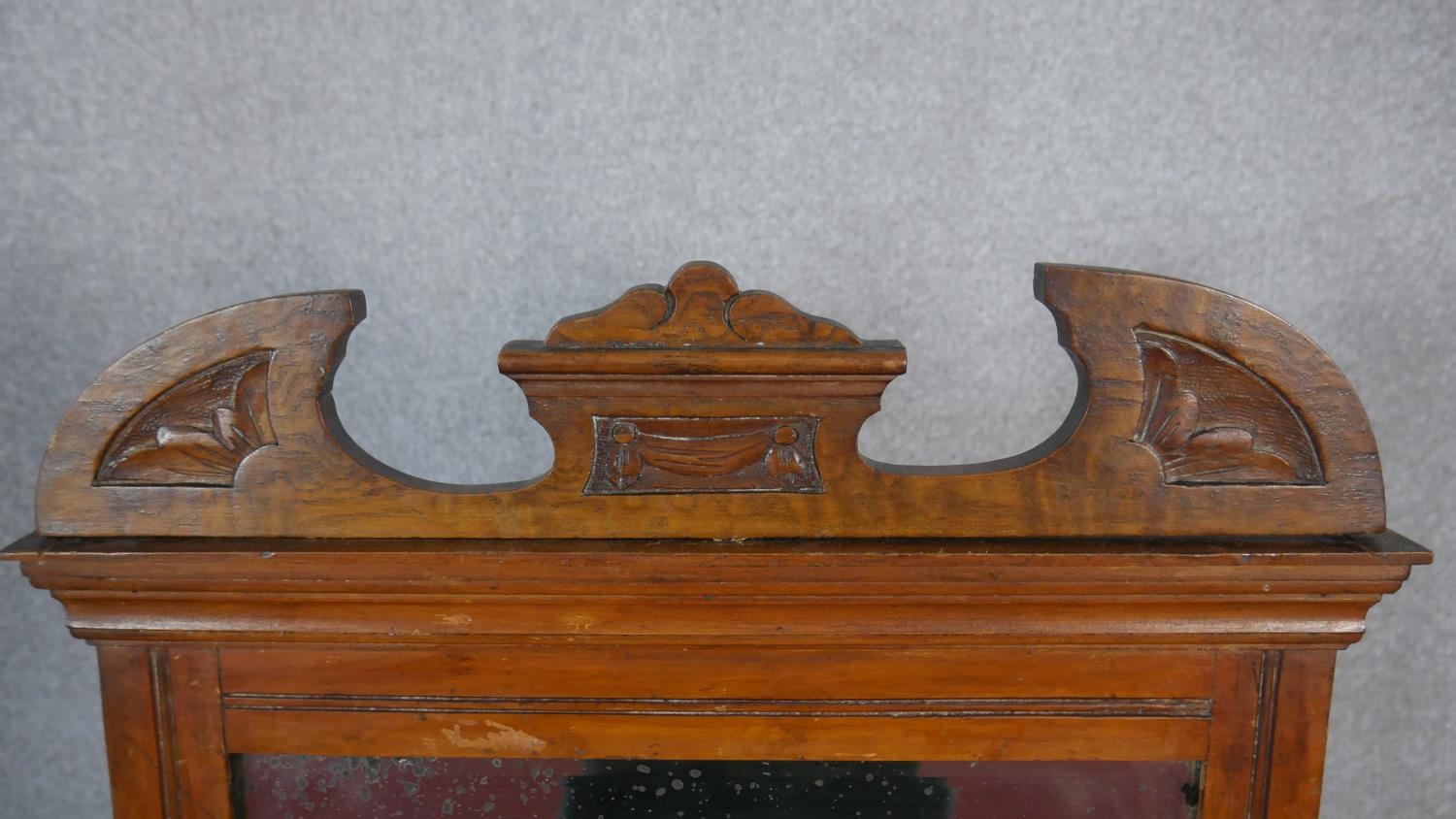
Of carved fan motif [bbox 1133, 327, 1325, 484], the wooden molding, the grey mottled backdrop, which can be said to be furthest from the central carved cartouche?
the grey mottled backdrop

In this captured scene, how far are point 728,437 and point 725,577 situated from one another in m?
0.12

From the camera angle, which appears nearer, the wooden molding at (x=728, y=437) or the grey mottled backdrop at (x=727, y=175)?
the wooden molding at (x=728, y=437)

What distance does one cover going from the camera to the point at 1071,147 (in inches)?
45.5

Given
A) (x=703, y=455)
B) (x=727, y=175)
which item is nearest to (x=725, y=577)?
(x=703, y=455)

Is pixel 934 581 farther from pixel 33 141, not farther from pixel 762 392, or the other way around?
pixel 33 141

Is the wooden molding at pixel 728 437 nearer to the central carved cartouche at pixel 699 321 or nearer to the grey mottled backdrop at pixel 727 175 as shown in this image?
the central carved cartouche at pixel 699 321

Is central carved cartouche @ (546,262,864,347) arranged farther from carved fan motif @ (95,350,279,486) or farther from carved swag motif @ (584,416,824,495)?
carved fan motif @ (95,350,279,486)

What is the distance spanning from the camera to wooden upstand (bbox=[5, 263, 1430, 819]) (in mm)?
822

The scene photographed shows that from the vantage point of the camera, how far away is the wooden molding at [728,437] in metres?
0.81

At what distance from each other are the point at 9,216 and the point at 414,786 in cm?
82

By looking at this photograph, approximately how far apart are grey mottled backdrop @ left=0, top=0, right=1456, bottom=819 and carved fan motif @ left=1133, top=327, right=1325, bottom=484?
1.26 feet

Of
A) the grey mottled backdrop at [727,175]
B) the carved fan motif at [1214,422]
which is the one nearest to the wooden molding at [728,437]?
the carved fan motif at [1214,422]

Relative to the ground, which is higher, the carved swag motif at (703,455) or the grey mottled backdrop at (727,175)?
the grey mottled backdrop at (727,175)

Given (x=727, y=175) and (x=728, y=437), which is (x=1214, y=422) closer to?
(x=728, y=437)
